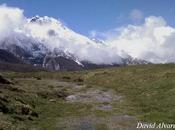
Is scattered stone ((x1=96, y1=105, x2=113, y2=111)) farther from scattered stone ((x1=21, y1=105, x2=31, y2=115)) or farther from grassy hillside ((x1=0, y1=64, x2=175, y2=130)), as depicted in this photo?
scattered stone ((x1=21, y1=105, x2=31, y2=115))

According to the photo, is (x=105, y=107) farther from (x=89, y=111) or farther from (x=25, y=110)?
(x=25, y=110)

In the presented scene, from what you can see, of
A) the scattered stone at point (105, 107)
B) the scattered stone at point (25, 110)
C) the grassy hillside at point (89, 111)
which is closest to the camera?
the grassy hillside at point (89, 111)

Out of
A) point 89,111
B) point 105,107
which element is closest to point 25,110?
point 89,111

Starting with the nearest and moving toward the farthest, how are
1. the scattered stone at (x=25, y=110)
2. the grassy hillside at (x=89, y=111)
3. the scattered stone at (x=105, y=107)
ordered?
the grassy hillside at (x=89, y=111), the scattered stone at (x=25, y=110), the scattered stone at (x=105, y=107)

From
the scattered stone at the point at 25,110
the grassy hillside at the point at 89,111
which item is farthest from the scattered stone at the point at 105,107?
the scattered stone at the point at 25,110

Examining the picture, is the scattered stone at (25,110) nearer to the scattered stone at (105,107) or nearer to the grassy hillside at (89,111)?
the grassy hillside at (89,111)

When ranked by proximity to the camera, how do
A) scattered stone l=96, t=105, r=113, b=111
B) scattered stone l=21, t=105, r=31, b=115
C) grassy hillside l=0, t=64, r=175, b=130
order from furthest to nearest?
scattered stone l=96, t=105, r=113, b=111 → scattered stone l=21, t=105, r=31, b=115 → grassy hillside l=0, t=64, r=175, b=130

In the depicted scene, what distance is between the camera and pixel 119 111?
202ft

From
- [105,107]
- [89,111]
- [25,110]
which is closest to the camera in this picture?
[25,110]

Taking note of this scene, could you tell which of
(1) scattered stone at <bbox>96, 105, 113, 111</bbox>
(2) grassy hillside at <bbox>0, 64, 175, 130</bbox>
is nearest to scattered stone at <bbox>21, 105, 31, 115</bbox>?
(2) grassy hillside at <bbox>0, 64, 175, 130</bbox>

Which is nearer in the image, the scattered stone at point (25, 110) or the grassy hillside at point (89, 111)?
the grassy hillside at point (89, 111)

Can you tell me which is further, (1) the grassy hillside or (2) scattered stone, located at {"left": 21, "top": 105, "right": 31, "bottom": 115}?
(2) scattered stone, located at {"left": 21, "top": 105, "right": 31, "bottom": 115}

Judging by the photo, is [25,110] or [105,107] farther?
[105,107]

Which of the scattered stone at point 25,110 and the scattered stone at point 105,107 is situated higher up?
the scattered stone at point 25,110
